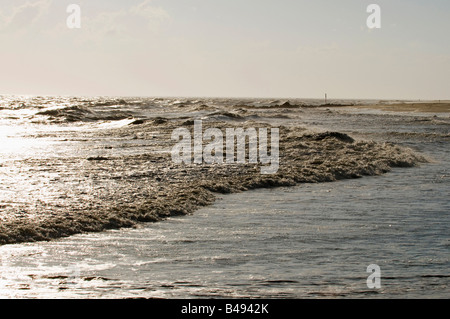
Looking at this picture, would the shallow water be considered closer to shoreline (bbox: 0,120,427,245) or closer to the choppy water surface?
the choppy water surface

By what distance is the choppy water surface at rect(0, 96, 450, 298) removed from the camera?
20.4ft

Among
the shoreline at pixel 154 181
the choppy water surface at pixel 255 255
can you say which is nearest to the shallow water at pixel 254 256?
the choppy water surface at pixel 255 255

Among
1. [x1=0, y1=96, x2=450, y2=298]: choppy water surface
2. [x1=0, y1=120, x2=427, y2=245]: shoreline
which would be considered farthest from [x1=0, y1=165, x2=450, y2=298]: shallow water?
[x1=0, y1=120, x2=427, y2=245]: shoreline

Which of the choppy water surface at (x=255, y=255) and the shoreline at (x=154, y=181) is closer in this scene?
the choppy water surface at (x=255, y=255)

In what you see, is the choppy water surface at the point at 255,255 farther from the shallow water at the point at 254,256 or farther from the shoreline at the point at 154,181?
the shoreline at the point at 154,181

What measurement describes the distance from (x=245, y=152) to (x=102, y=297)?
15284mm

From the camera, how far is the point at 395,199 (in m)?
12.3

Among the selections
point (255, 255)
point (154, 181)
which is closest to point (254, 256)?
point (255, 255)

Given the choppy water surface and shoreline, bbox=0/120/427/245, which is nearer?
the choppy water surface

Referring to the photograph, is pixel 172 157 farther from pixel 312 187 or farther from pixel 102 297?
pixel 102 297

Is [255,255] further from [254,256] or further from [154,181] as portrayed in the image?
[154,181]

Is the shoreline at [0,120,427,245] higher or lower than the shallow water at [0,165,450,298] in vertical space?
higher

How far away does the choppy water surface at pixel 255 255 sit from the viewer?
6.21 meters
